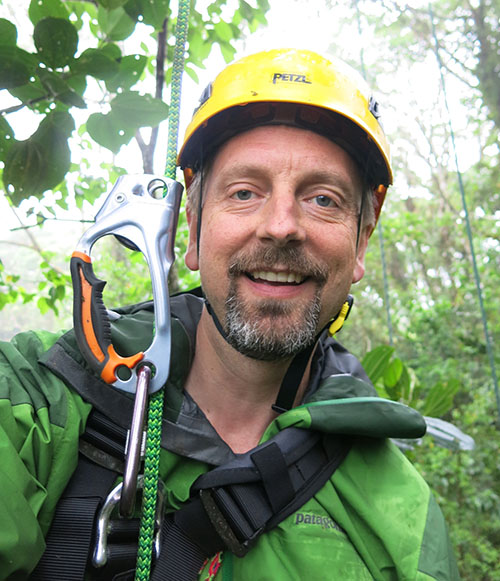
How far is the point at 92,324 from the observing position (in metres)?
1.32

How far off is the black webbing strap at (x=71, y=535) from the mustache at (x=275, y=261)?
74cm

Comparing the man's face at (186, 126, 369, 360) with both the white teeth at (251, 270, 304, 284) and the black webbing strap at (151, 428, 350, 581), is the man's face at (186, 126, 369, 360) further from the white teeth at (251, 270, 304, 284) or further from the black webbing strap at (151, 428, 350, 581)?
the black webbing strap at (151, 428, 350, 581)

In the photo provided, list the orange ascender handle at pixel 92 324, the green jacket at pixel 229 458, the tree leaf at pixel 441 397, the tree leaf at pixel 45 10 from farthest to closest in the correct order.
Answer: the tree leaf at pixel 441 397 → the tree leaf at pixel 45 10 → the orange ascender handle at pixel 92 324 → the green jacket at pixel 229 458

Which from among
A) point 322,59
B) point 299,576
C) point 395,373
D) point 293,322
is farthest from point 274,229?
point 395,373

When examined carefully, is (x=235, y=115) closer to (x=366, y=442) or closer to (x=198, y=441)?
(x=198, y=441)

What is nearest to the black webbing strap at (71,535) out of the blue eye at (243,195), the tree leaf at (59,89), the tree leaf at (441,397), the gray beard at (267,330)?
the gray beard at (267,330)

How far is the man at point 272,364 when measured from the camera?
1.35 meters

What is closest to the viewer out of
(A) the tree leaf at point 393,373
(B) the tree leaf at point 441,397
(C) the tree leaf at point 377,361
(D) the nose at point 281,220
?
(D) the nose at point 281,220

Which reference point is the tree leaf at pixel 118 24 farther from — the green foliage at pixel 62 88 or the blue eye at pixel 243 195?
the blue eye at pixel 243 195

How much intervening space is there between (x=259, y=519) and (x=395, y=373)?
7.07 feet

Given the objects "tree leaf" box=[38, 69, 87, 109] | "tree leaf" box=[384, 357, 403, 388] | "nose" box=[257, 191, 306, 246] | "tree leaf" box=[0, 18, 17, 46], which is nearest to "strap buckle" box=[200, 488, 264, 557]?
"nose" box=[257, 191, 306, 246]

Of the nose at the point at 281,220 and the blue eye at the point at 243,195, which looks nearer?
the nose at the point at 281,220

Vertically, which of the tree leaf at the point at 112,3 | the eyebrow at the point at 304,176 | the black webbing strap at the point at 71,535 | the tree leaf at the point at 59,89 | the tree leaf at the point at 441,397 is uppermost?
the tree leaf at the point at 112,3

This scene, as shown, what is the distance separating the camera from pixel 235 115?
5.74 ft
